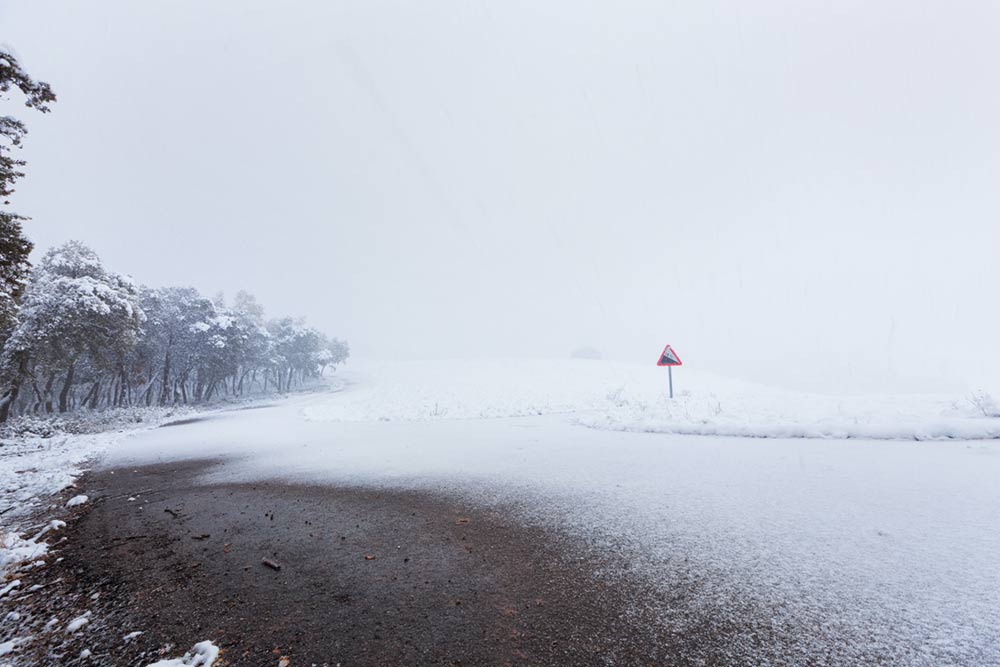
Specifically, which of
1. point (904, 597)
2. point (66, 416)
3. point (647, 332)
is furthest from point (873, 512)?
point (647, 332)

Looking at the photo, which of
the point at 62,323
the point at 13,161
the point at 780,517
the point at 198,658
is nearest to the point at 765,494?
the point at 780,517

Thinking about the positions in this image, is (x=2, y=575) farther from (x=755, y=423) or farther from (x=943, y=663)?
(x=755, y=423)

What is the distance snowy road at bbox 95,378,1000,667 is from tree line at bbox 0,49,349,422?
25.8 ft

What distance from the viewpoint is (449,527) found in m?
4.88

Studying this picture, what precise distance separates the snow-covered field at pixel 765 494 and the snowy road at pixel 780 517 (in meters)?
0.02

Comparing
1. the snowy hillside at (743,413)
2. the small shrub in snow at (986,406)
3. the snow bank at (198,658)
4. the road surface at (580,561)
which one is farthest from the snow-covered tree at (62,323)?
the small shrub in snow at (986,406)

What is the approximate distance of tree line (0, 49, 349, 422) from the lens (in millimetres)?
9031

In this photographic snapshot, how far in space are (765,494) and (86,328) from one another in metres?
32.7

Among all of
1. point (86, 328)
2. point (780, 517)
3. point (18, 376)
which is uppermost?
point (86, 328)

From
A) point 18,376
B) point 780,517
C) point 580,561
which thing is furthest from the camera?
point 18,376

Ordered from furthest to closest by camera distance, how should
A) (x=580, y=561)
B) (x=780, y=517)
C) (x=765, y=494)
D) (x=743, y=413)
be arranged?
(x=743, y=413)
(x=765, y=494)
(x=780, y=517)
(x=580, y=561)

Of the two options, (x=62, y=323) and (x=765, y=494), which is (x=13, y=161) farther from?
(x=62, y=323)

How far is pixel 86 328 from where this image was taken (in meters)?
23.0

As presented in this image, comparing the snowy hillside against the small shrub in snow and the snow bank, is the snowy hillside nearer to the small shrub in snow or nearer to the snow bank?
the small shrub in snow
